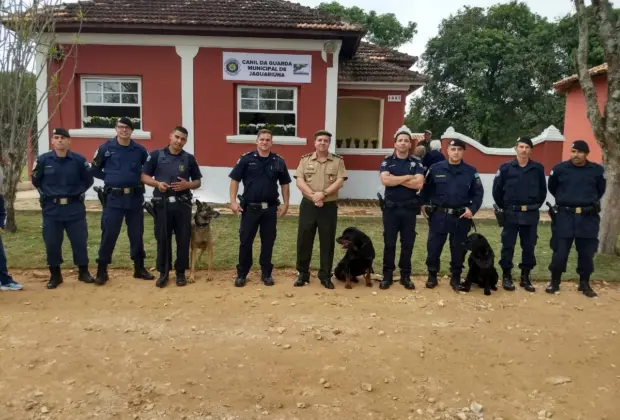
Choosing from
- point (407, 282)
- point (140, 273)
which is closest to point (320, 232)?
point (407, 282)

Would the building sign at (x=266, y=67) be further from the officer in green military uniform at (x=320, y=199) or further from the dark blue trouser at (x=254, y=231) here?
the dark blue trouser at (x=254, y=231)

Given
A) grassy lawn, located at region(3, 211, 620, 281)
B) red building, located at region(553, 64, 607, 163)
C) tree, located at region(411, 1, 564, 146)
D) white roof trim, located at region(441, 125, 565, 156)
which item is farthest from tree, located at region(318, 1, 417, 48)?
grassy lawn, located at region(3, 211, 620, 281)

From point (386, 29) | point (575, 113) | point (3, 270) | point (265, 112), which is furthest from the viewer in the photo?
point (386, 29)

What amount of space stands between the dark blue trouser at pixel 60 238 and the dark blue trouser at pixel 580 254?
5749 mm

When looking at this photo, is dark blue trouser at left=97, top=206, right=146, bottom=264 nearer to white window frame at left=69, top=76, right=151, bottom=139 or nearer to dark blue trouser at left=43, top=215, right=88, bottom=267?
dark blue trouser at left=43, top=215, right=88, bottom=267

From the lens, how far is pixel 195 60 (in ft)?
39.2

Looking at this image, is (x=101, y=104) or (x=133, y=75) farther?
(x=101, y=104)

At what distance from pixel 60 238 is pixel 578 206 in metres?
6.14

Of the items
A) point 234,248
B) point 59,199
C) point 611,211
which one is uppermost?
point 59,199

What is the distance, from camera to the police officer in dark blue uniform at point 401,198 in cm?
570

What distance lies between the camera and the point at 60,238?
18.8 ft

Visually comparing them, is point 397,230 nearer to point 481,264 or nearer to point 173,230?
point 481,264

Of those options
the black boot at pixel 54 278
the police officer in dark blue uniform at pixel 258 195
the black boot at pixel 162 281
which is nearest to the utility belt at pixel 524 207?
the police officer in dark blue uniform at pixel 258 195

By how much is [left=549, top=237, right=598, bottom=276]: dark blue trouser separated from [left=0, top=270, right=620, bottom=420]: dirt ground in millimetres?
406
